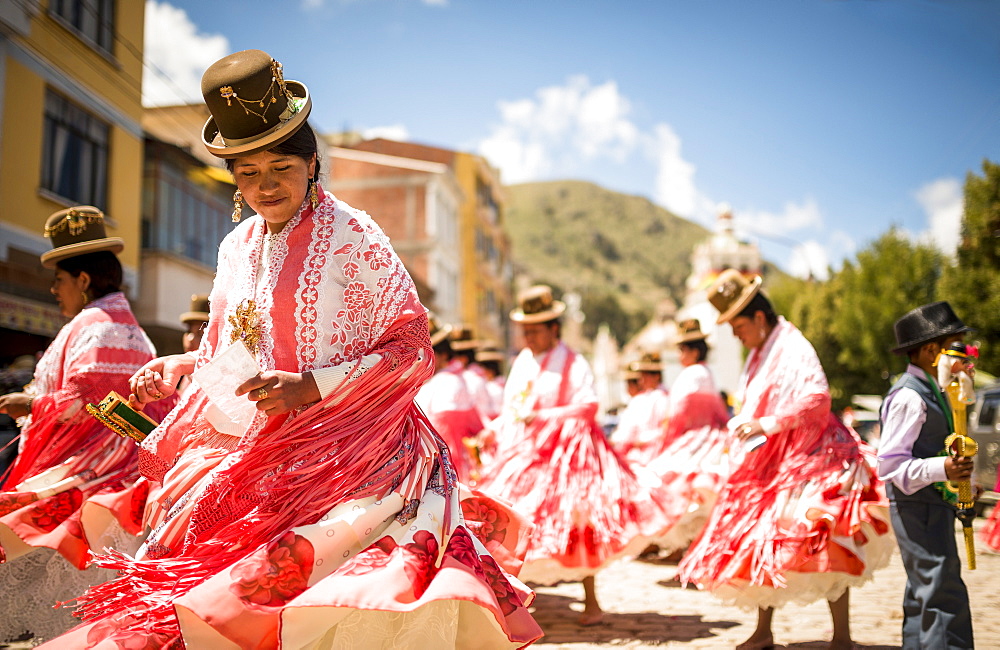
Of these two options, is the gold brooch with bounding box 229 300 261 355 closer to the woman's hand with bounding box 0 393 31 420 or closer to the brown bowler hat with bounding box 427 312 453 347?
the woman's hand with bounding box 0 393 31 420

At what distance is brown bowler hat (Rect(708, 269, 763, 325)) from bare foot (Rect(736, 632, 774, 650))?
199cm

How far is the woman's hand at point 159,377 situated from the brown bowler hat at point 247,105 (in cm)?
82

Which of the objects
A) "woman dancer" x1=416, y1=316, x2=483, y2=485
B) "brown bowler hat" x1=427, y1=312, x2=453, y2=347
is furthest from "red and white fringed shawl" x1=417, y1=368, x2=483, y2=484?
"brown bowler hat" x1=427, y1=312, x2=453, y2=347

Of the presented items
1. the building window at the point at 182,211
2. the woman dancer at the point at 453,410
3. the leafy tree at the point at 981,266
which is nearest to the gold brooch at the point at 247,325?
the woman dancer at the point at 453,410

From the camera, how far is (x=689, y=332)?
34.0 feet

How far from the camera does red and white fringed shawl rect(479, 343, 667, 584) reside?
6328 millimetres

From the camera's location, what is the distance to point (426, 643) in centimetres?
270

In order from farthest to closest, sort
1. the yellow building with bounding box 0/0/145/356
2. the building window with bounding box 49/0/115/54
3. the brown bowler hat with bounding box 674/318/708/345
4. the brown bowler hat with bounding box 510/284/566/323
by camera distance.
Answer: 1. the building window with bounding box 49/0/115/54
2. the yellow building with bounding box 0/0/145/356
3. the brown bowler hat with bounding box 674/318/708/345
4. the brown bowler hat with bounding box 510/284/566/323

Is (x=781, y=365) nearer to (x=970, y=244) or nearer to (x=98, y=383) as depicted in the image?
(x=98, y=383)

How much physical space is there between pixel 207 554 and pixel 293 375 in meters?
0.61

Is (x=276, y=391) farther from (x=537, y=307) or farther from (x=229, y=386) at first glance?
(x=537, y=307)

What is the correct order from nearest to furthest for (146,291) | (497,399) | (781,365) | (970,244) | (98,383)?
(98,383), (781,365), (497,399), (146,291), (970,244)

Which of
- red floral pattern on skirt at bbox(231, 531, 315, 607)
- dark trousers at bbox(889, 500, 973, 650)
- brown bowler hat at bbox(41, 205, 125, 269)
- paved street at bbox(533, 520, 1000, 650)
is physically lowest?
paved street at bbox(533, 520, 1000, 650)

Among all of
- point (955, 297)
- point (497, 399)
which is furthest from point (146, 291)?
point (955, 297)
